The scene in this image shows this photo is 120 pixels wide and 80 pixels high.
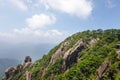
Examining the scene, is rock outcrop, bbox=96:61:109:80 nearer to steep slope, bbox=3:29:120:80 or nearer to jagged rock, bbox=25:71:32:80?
steep slope, bbox=3:29:120:80

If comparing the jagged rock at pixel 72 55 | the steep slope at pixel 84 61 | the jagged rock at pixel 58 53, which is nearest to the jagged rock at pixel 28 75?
the steep slope at pixel 84 61

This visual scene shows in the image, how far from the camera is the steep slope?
103 m

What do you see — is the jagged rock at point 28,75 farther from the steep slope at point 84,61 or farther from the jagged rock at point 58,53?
the jagged rock at point 58,53

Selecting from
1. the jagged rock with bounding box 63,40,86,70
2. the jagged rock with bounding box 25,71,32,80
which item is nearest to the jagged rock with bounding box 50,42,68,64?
the jagged rock with bounding box 63,40,86,70

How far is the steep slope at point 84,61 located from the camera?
102750 mm

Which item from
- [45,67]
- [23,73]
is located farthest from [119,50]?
[23,73]

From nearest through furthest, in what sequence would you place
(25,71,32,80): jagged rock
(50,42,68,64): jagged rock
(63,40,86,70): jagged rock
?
1. (63,40,86,70): jagged rock
2. (50,42,68,64): jagged rock
3. (25,71,32,80): jagged rock

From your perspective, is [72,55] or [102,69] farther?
[72,55]

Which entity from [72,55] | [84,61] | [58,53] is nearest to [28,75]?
[58,53]

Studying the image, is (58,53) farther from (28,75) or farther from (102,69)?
(102,69)

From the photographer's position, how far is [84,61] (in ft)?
376

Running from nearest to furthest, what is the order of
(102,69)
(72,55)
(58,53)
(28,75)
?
(102,69), (72,55), (58,53), (28,75)

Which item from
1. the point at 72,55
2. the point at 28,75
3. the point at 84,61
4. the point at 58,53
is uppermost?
the point at 58,53

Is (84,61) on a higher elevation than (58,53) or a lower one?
lower
